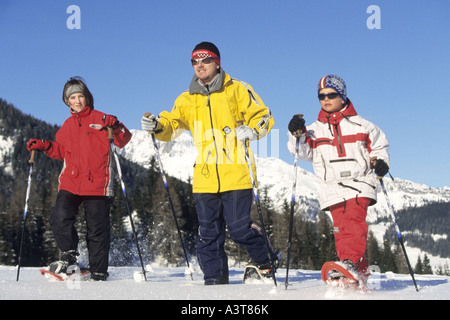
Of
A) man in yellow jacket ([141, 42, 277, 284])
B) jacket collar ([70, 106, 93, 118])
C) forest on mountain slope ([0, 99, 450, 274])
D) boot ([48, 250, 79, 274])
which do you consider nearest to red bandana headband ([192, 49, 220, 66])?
man in yellow jacket ([141, 42, 277, 284])

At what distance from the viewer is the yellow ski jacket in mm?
5500

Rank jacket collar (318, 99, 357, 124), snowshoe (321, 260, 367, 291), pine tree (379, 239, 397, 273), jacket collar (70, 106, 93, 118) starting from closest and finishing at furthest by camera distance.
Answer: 1. snowshoe (321, 260, 367, 291)
2. jacket collar (318, 99, 357, 124)
3. jacket collar (70, 106, 93, 118)
4. pine tree (379, 239, 397, 273)

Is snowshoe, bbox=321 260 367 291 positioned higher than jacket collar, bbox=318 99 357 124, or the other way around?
jacket collar, bbox=318 99 357 124

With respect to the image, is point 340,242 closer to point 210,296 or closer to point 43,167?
point 210,296

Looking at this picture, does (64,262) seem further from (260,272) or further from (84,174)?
(260,272)

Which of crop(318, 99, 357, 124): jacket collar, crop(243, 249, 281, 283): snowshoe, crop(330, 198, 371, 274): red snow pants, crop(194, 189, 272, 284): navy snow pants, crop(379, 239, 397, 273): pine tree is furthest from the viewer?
crop(379, 239, 397, 273): pine tree

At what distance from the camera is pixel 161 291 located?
13.2 ft

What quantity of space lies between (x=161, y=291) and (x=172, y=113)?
8.48ft

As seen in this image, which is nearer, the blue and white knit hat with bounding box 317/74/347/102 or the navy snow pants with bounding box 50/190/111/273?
the blue and white knit hat with bounding box 317/74/347/102

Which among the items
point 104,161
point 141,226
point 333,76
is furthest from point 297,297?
point 141,226

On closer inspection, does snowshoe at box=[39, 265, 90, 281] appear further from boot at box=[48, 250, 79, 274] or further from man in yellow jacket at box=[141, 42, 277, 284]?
man in yellow jacket at box=[141, 42, 277, 284]

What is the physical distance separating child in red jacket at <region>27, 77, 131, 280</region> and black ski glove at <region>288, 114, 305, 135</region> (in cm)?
259

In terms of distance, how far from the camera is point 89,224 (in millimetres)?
6430
